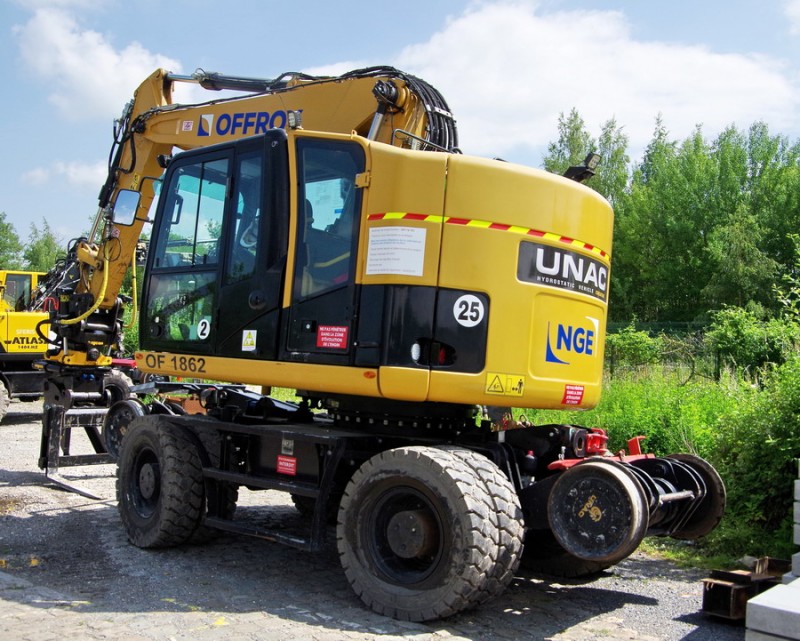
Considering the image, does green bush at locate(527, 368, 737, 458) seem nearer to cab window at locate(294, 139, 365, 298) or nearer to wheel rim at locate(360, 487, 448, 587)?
wheel rim at locate(360, 487, 448, 587)

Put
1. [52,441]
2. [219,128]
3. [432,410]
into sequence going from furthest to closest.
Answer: [52,441]
[219,128]
[432,410]

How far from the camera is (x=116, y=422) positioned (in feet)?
31.4

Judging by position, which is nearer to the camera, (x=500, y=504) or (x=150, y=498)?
(x=500, y=504)

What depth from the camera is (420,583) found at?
512cm

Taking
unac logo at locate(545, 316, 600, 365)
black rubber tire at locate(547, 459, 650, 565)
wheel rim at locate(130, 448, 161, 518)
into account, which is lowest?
wheel rim at locate(130, 448, 161, 518)

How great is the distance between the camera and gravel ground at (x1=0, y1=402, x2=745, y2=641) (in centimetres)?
487

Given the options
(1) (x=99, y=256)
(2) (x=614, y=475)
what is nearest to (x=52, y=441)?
(1) (x=99, y=256)

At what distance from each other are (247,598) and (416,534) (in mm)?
1258

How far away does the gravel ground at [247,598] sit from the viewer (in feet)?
16.0

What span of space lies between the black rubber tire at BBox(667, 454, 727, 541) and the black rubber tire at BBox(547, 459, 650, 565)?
45.0 inches

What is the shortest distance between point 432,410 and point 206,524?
2170 millimetres

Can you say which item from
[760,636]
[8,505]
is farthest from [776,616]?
[8,505]

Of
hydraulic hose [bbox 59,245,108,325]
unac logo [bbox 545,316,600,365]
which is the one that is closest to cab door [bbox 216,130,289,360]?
unac logo [bbox 545,316,600,365]

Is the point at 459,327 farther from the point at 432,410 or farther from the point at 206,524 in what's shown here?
the point at 206,524
